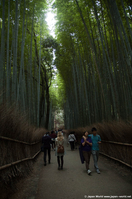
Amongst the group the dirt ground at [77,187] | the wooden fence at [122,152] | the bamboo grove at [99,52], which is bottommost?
the dirt ground at [77,187]

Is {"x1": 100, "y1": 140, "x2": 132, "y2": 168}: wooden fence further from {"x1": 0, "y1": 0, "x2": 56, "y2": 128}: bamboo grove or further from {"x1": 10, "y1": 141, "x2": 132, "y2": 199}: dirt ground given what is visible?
{"x1": 0, "y1": 0, "x2": 56, "y2": 128}: bamboo grove

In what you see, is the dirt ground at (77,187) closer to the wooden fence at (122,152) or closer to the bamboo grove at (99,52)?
the wooden fence at (122,152)

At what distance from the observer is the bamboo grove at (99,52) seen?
6348 millimetres

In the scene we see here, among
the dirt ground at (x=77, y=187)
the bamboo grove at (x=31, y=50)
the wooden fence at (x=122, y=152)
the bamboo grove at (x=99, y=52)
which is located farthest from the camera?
the bamboo grove at (x=31, y=50)

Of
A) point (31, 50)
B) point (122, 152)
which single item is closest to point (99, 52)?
point (31, 50)

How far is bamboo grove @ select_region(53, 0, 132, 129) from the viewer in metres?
6.35

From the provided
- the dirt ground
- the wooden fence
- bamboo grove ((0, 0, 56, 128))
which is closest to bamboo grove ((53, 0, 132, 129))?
bamboo grove ((0, 0, 56, 128))

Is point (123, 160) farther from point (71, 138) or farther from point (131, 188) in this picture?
point (71, 138)

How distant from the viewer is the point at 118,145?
453 cm

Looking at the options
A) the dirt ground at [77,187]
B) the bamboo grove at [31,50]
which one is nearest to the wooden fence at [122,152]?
the dirt ground at [77,187]

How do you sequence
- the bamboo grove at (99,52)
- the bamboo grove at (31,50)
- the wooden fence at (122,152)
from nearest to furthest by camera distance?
the wooden fence at (122,152), the bamboo grove at (99,52), the bamboo grove at (31,50)

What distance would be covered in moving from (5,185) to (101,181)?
73.4 inches

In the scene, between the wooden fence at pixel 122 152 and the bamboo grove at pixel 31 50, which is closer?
the wooden fence at pixel 122 152

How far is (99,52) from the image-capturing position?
25.6ft
